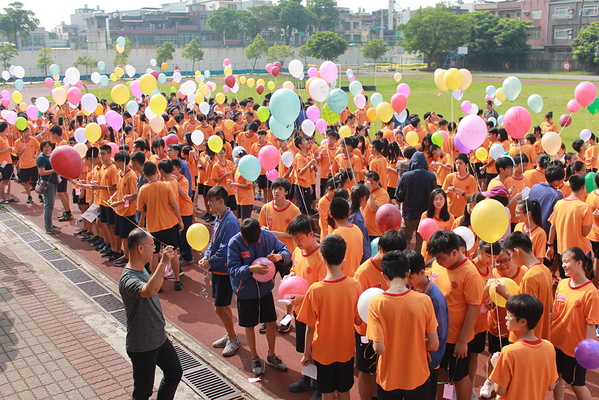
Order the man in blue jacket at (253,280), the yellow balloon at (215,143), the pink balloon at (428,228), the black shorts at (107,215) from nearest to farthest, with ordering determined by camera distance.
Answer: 1. the man in blue jacket at (253,280)
2. the pink balloon at (428,228)
3. the black shorts at (107,215)
4. the yellow balloon at (215,143)

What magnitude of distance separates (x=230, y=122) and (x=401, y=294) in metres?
10.8

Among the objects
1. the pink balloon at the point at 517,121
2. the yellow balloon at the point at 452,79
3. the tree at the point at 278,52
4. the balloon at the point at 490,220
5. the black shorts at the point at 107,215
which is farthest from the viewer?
the tree at the point at 278,52

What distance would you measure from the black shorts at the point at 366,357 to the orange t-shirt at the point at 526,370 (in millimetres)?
1012

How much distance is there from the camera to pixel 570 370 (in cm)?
395

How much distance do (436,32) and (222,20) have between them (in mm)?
41395

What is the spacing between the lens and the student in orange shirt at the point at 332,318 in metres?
3.62

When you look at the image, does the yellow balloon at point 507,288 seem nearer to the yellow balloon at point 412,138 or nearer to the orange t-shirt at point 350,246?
the orange t-shirt at point 350,246

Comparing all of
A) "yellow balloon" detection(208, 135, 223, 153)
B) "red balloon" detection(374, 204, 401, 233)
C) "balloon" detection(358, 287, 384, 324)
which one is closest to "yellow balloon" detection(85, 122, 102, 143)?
"yellow balloon" detection(208, 135, 223, 153)

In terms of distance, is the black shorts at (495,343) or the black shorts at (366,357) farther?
the black shorts at (495,343)

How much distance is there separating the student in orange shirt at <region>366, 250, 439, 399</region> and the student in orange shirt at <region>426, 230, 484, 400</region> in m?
0.57

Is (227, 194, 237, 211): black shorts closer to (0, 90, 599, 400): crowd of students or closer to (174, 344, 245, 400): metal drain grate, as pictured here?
(0, 90, 599, 400): crowd of students

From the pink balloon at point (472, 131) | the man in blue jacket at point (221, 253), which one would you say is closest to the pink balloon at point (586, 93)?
the pink balloon at point (472, 131)

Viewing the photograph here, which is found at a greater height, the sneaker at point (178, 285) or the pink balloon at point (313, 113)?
the pink balloon at point (313, 113)

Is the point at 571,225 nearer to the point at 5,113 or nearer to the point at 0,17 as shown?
the point at 5,113
